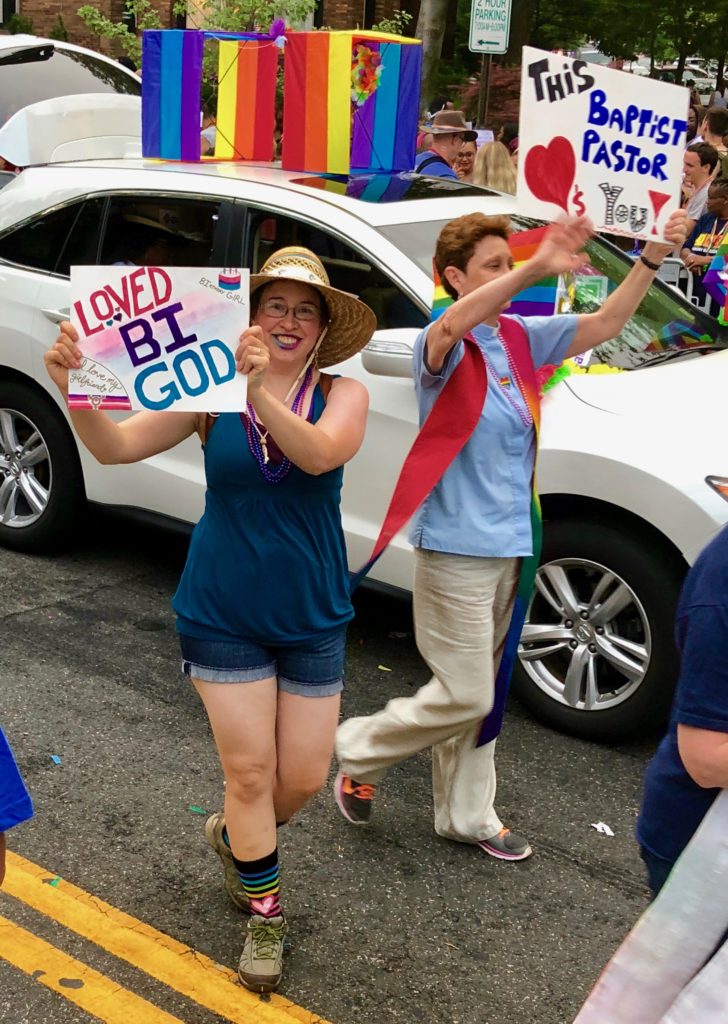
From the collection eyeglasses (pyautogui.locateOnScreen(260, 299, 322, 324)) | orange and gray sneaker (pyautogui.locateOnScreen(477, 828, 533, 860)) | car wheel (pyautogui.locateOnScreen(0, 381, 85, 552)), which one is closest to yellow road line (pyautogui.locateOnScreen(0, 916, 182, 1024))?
orange and gray sneaker (pyautogui.locateOnScreen(477, 828, 533, 860))

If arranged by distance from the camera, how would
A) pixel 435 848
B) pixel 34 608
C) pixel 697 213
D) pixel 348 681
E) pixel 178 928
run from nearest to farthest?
pixel 178 928, pixel 435 848, pixel 348 681, pixel 34 608, pixel 697 213

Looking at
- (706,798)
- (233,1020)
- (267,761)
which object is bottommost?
(233,1020)

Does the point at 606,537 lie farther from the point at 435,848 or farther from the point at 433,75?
the point at 433,75

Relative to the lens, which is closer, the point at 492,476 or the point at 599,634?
the point at 492,476

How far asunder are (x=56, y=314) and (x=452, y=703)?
2903mm

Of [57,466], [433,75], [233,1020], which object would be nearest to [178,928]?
[233,1020]

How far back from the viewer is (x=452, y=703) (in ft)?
13.0

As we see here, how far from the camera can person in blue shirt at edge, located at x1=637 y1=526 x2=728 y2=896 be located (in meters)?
2.15

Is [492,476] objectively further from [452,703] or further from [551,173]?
[551,173]

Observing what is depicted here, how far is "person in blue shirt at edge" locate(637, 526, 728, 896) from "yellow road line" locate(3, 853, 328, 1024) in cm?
139

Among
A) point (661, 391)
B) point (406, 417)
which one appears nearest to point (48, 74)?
point (406, 417)

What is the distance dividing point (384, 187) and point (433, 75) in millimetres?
14355

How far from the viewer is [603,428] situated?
187 inches

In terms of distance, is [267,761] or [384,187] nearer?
[267,761]
